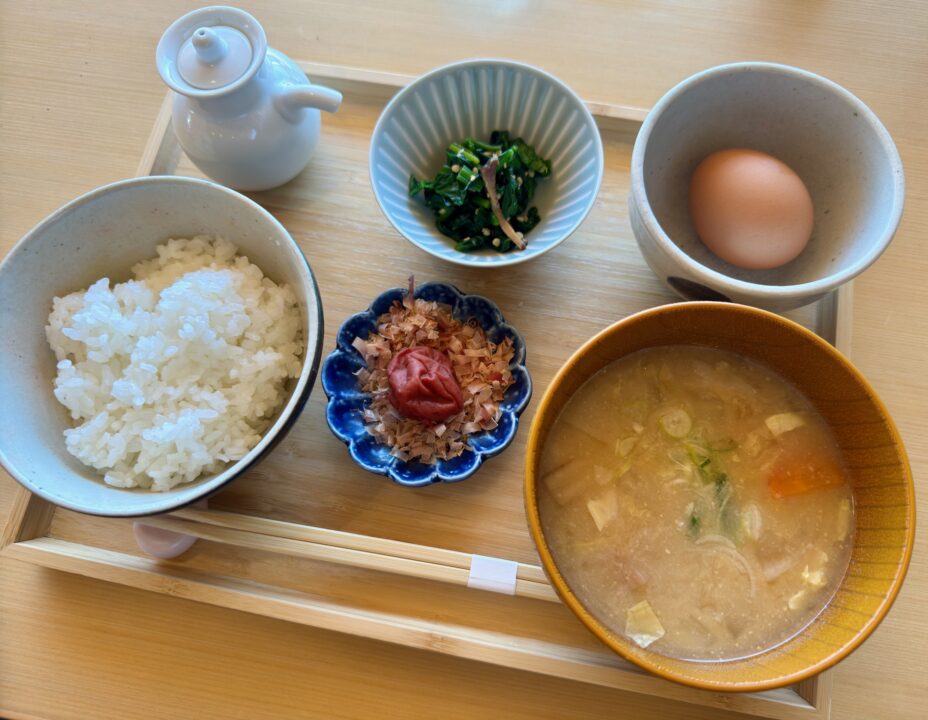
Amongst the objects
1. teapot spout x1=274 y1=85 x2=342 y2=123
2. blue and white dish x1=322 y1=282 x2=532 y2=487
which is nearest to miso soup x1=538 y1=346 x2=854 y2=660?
blue and white dish x1=322 y1=282 x2=532 y2=487

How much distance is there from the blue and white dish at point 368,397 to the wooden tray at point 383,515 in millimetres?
83

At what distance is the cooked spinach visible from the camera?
4.73 ft

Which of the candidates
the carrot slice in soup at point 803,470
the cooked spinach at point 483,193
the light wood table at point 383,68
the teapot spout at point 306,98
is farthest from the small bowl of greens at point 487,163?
the carrot slice in soup at point 803,470

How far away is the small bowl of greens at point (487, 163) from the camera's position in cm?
142

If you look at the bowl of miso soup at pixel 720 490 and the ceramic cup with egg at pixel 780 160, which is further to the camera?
the ceramic cup with egg at pixel 780 160

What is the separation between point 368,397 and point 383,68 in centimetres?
88

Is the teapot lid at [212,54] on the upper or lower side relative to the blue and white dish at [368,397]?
upper

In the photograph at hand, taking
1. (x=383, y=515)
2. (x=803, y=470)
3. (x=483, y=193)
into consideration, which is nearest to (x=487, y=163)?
(x=483, y=193)

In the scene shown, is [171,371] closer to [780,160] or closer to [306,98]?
[306,98]


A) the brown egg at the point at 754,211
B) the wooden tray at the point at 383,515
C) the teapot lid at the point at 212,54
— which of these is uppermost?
the teapot lid at the point at 212,54

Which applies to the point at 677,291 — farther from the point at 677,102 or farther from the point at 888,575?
the point at 888,575

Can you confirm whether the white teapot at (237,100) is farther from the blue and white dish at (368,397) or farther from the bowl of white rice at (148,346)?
the blue and white dish at (368,397)

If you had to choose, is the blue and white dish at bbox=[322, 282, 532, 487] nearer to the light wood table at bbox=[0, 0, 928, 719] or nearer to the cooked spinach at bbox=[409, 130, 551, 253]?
the cooked spinach at bbox=[409, 130, 551, 253]

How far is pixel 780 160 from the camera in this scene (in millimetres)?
1474
